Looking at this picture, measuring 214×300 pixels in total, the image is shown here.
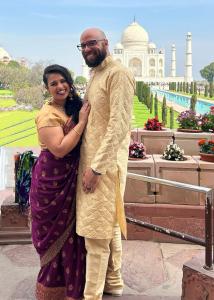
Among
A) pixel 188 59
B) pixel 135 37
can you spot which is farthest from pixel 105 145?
pixel 188 59

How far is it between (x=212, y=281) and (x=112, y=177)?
2.33 ft

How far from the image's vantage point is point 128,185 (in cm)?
344

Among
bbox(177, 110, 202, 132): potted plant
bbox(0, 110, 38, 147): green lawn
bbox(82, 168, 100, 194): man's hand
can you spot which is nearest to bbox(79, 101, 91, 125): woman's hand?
bbox(82, 168, 100, 194): man's hand

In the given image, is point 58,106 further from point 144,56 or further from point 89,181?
point 144,56

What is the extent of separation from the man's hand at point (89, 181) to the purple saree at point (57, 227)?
12cm

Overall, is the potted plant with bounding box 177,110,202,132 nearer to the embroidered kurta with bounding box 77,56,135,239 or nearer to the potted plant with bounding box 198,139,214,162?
the potted plant with bounding box 198,139,214,162

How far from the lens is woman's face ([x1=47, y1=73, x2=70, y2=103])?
199 centimetres

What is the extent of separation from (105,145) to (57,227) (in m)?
0.56

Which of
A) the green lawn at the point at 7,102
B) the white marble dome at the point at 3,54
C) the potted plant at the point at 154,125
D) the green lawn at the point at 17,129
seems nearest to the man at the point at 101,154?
the potted plant at the point at 154,125

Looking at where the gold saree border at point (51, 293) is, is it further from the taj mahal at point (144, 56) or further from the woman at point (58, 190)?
the taj mahal at point (144, 56)

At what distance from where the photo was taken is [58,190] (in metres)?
2.05

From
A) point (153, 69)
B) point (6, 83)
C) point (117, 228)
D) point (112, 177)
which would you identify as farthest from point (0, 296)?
point (153, 69)

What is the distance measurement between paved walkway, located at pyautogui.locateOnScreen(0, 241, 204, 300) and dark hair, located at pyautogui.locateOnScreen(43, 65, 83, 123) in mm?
1126

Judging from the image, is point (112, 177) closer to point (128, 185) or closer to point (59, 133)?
point (59, 133)
